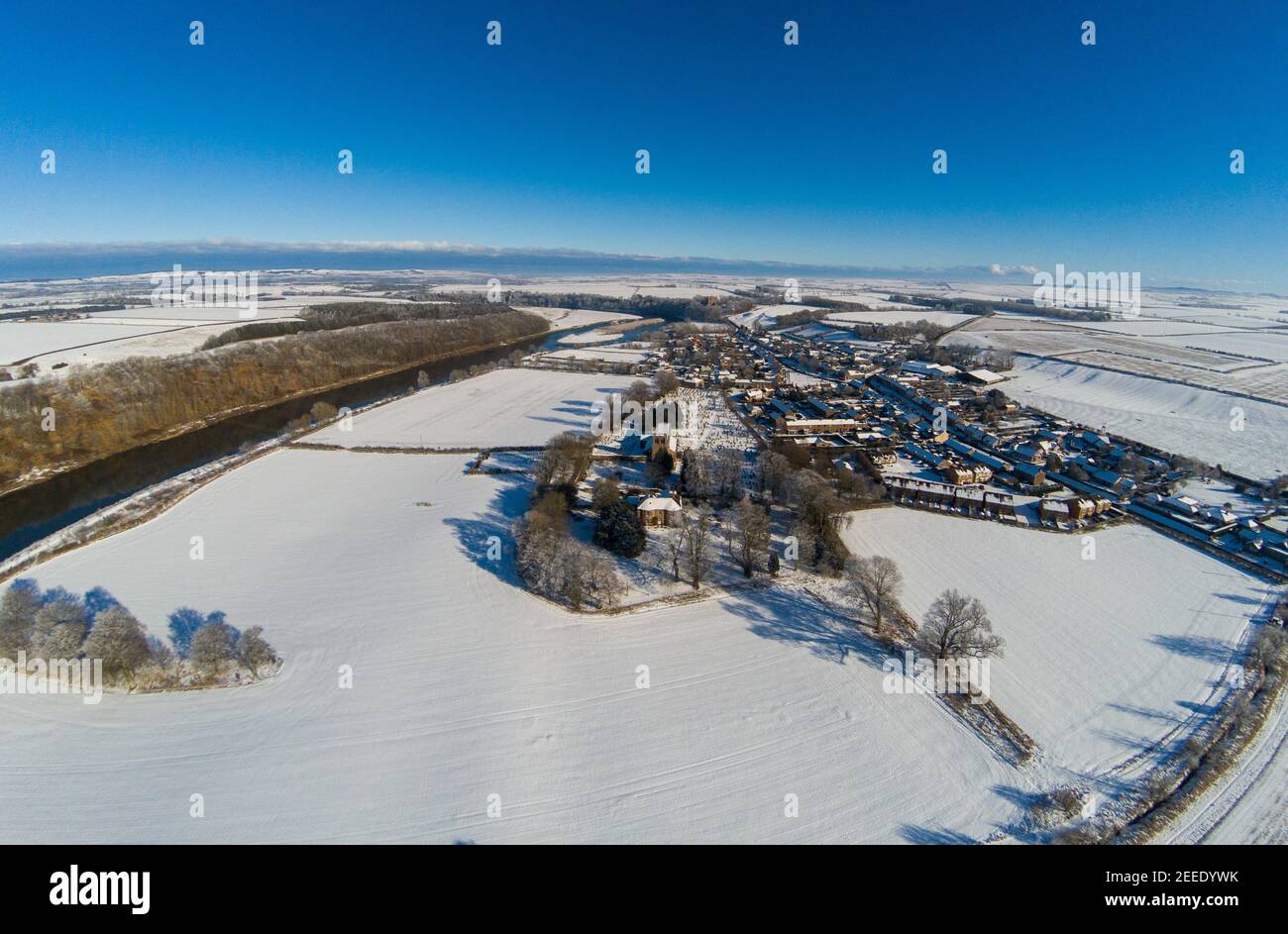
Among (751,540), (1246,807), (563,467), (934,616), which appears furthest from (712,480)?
(1246,807)

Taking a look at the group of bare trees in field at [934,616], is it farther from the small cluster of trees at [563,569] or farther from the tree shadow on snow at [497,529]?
the tree shadow on snow at [497,529]

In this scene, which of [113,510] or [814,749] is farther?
[113,510]

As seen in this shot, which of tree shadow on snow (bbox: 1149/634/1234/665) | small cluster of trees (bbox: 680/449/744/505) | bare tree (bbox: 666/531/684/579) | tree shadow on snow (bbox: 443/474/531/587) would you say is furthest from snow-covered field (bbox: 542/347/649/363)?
tree shadow on snow (bbox: 1149/634/1234/665)

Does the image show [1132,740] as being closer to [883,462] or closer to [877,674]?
[877,674]

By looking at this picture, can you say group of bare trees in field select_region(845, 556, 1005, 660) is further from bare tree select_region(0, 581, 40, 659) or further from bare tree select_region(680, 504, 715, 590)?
bare tree select_region(0, 581, 40, 659)

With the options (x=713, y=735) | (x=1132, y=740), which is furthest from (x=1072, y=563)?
(x=713, y=735)

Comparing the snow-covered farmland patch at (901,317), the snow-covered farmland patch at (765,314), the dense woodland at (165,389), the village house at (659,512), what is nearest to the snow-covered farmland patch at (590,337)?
the dense woodland at (165,389)
